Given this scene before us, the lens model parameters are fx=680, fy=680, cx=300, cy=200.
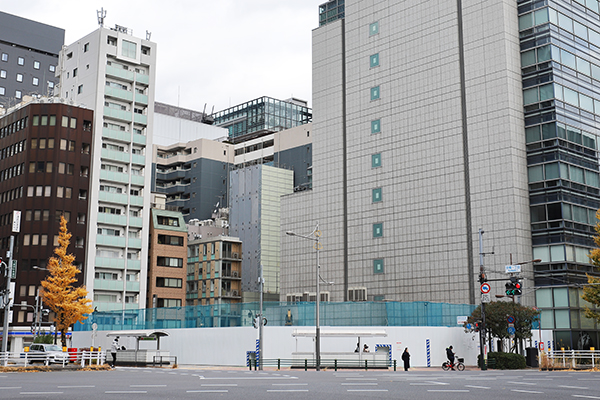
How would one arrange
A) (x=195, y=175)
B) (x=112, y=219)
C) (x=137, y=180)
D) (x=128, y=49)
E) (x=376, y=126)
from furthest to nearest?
(x=195, y=175), (x=128, y=49), (x=137, y=180), (x=112, y=219), (x=376, y=126)

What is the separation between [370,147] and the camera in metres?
83.1

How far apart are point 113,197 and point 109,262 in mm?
8550

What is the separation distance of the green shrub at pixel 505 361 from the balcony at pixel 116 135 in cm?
5825

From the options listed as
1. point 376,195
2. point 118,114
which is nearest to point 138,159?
point 118,114

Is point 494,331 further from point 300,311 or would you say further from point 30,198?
point 30,198

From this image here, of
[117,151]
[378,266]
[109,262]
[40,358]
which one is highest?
[117,151]

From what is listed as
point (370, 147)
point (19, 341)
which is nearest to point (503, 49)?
point (370, 147)

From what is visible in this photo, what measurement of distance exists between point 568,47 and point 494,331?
35.7 meters

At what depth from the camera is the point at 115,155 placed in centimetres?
8875

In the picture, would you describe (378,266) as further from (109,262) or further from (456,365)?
(109,262)

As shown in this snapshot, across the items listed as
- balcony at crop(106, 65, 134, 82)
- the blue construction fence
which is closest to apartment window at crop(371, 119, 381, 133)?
the blue construction fence

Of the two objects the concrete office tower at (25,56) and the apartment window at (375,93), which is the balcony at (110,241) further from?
the concrete office tower at (25,56)

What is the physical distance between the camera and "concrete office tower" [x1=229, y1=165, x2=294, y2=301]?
346 feet

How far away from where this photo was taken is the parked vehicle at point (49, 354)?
4338cm
